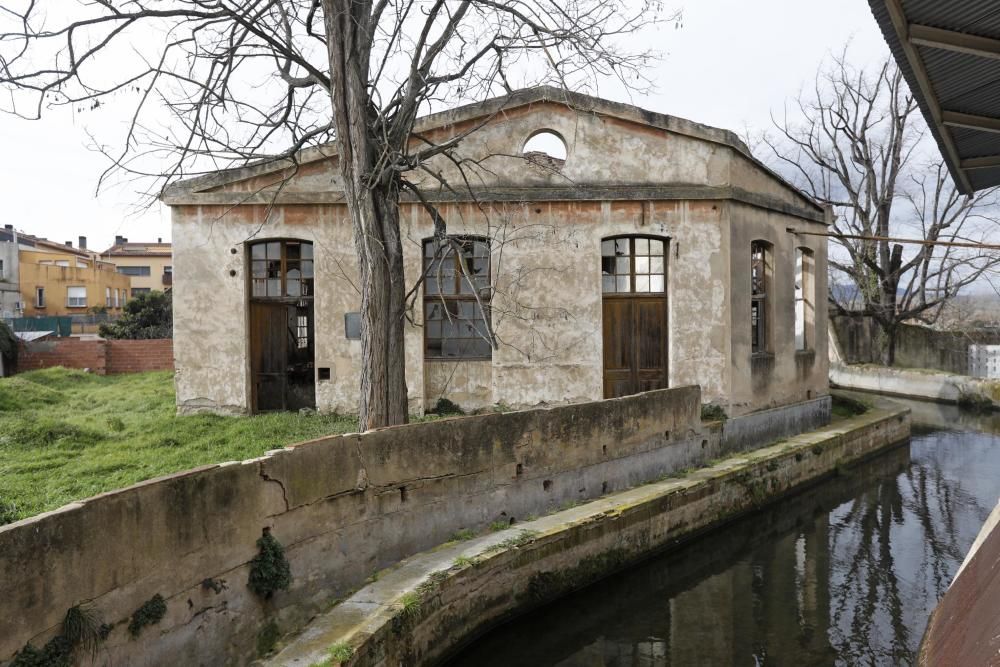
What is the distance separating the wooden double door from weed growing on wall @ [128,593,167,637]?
7.52 metres

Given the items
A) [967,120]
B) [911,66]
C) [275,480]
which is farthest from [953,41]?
[275,480]

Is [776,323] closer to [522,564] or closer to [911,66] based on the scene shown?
[911,66]

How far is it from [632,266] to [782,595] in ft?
18.8

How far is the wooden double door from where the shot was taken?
37.4 ft

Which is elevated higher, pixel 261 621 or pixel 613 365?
pixel 613 365

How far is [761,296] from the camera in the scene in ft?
41.8

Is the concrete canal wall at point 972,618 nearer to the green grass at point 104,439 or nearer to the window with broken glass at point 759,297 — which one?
the green grass at point 104,439

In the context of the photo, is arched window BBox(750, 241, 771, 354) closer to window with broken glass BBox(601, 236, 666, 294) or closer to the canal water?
window with broken glass BBox(601, 236, 666, 294)

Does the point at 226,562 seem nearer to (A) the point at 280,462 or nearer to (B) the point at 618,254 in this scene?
(A) the point at 280,462

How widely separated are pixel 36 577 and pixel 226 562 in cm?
134

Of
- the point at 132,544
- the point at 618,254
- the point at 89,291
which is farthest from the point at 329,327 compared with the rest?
the point at 89,291

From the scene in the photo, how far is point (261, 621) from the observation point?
480 cm

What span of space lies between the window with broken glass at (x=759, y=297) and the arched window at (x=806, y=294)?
4.82ft

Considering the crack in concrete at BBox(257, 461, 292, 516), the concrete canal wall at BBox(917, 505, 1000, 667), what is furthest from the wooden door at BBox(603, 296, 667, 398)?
the crack in concrete at BBox(257, 461, 292, 516)
